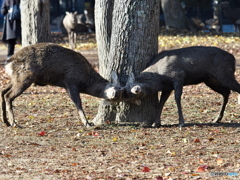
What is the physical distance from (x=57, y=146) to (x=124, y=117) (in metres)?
1.71

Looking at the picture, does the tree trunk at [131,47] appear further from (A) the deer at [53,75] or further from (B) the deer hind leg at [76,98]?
(B) the deer hind leg at [76,98]

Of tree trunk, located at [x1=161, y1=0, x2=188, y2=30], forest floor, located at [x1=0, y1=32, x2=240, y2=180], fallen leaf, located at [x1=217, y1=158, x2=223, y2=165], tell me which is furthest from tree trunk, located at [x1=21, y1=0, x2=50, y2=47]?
tree trunk, located at [x1=161, y1=0, x2=188, y2=30]

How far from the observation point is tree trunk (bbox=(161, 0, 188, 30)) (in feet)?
88.0

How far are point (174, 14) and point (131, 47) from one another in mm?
19327

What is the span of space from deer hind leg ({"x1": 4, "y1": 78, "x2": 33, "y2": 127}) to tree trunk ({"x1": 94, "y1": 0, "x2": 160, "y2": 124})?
49.1 inches

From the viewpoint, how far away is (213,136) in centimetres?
757

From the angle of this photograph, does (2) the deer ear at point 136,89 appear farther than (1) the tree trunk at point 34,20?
No

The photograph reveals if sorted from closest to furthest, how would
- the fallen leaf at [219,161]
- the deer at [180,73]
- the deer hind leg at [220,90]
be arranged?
1. the fallen leaf at [219,161]
2. the deer at [180,73]
3. the deer hind leg at [220,90]

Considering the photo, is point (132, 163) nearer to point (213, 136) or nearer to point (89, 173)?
point (89, 173)

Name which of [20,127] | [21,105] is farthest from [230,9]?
[20,127]

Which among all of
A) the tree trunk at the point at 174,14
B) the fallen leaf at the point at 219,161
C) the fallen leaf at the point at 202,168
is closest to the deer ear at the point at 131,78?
the fallen leaf at the point at 219,161

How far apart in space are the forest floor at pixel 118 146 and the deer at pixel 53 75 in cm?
47

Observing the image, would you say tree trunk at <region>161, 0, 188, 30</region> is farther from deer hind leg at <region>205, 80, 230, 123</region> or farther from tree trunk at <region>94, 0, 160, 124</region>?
tree trunk at <region>94, 0, 160, 124</region>

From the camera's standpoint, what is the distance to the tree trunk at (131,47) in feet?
27.1
